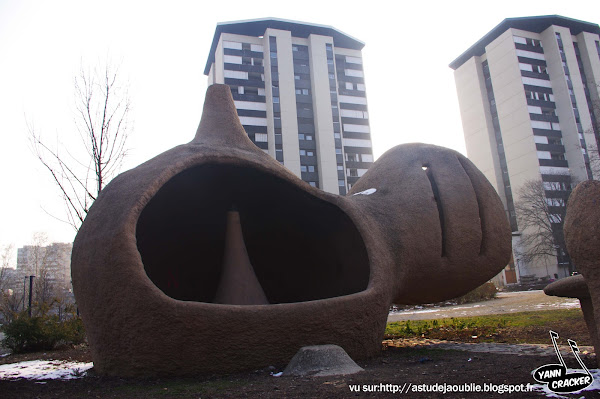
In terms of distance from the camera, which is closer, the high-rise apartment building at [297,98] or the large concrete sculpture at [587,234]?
the large concrete sculpture at [587,234]

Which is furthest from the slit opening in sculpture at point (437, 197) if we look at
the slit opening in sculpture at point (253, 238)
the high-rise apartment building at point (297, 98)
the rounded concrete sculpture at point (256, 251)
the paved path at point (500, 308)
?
the high-rise apartment building at point (297, 98)

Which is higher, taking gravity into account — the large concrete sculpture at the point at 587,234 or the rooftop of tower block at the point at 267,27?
the rooftop of tower block at the point at 267,27

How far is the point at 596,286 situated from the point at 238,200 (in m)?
7.53

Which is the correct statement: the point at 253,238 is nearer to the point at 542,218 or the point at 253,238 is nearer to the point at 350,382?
the point at 350,382

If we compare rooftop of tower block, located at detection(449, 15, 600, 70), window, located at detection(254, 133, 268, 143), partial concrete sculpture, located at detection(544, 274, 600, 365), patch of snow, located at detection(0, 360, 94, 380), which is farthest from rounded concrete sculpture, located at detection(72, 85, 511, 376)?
rooftop of tower block, located at detection(449, 15, 600, 70)

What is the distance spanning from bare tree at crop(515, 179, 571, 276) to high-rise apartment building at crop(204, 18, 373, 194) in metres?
15.7

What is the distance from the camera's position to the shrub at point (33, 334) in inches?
449

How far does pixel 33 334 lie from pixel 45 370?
15.8 feet

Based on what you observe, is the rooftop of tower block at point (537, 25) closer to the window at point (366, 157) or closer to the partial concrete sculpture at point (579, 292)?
the window at point (366, 157)

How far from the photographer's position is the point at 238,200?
1039 cm

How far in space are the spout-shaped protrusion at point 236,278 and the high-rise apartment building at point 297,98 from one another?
1341 inches

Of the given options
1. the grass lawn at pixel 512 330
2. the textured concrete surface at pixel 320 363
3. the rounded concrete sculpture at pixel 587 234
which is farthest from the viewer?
the grass lawn at pixel 512 330

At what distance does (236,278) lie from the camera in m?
8.61

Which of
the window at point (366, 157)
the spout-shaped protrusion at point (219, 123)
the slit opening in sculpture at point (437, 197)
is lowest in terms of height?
the slit opening in sculpture at point (437, 197)
